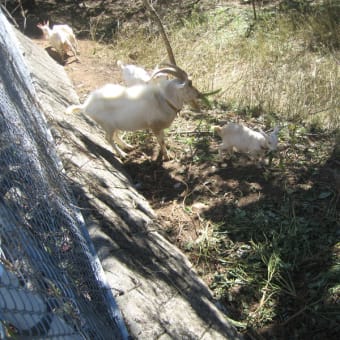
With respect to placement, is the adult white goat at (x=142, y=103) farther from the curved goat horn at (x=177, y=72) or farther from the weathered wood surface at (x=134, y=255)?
the weathered wood surface at (x=134, y=255)

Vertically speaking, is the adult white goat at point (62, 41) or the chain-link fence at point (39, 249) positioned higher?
the adult white goat at point (62, 41)

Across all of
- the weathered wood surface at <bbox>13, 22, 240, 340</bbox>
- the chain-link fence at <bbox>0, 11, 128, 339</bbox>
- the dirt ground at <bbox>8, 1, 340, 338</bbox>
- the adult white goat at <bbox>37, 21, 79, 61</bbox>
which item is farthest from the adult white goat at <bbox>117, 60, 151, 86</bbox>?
the chain-link fence at <bbox>0, 11, 128, 339</bbox>

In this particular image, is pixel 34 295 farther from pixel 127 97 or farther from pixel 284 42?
pixel 284 42

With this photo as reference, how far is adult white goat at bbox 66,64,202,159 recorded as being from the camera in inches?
218

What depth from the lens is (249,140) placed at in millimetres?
5438

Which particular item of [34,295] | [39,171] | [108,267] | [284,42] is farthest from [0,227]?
[284,42]

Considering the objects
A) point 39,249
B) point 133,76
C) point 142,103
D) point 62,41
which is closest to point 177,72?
point 142,103

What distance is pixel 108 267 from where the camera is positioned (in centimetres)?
350

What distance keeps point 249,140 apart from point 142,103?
124 cm

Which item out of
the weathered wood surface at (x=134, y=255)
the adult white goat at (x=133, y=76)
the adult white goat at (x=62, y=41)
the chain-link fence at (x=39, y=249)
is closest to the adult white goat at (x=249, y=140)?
the weathered wood surface at (x=134, y=255)

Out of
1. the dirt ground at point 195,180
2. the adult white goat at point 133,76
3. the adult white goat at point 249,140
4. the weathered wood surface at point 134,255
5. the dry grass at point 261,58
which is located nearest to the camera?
the weathered wood surface at point 134,255

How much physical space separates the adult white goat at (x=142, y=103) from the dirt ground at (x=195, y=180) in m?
0.56

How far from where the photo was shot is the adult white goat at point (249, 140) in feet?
17.7

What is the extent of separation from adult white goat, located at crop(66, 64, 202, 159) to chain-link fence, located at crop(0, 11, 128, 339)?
1617 mm
